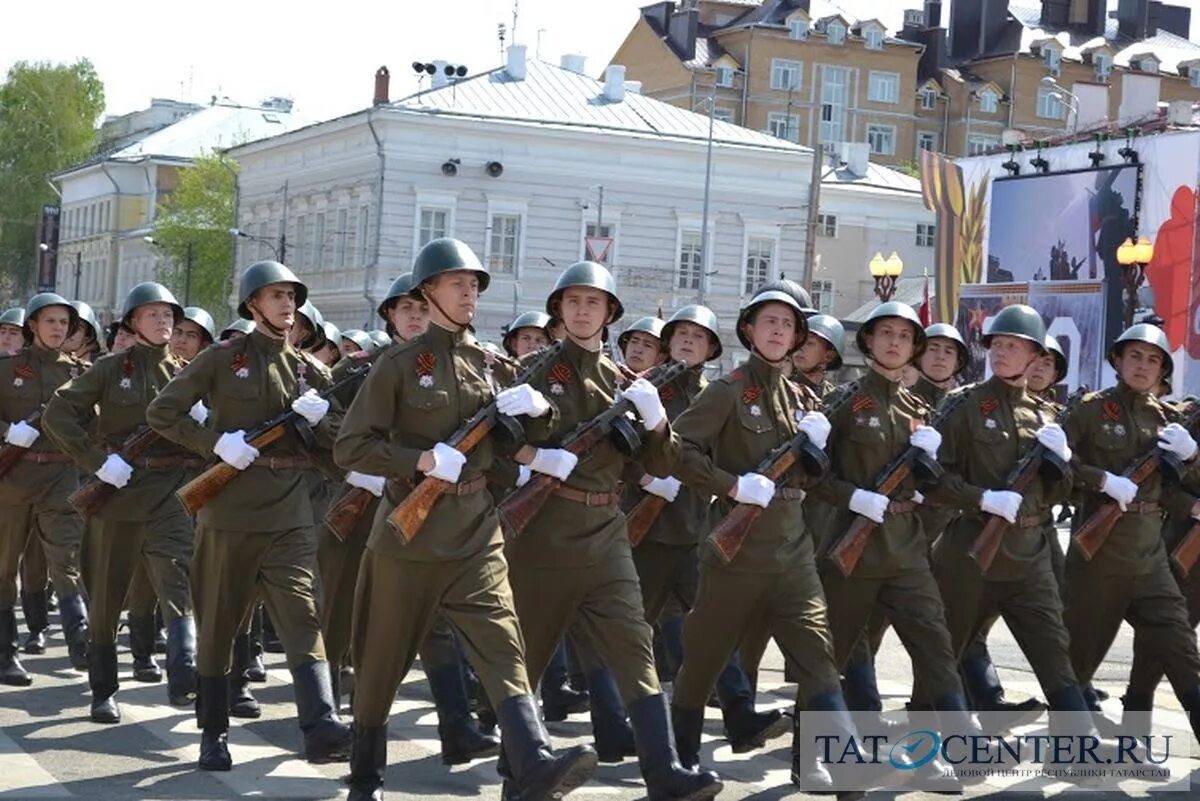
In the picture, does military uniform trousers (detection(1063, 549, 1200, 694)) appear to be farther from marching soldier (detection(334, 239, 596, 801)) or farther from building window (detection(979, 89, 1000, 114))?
building window (detection(979, 89, 1000, 114))

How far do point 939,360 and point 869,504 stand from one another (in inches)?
118

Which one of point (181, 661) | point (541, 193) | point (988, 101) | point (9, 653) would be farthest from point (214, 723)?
point (988, 101)

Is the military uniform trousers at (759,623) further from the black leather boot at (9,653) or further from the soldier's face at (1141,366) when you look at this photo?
the black leather boot at (9,653)

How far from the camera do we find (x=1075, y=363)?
125 feet

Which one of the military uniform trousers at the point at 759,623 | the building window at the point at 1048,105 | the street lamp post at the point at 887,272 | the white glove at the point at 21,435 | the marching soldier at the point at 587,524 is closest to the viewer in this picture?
the marching soldier at the point at 587,524

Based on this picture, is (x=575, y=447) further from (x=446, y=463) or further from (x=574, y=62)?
(x=574, y=62)

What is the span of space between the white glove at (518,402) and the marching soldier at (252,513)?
1.61 m

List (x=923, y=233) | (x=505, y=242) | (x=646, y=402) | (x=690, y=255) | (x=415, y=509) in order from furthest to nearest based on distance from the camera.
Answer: (x=923, y=233) < (x=690, y=255) < (x=505, y=242) < (x=646, y=402) < (x=415, y=509)

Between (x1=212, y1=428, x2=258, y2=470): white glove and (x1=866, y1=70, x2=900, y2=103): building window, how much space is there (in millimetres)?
84438

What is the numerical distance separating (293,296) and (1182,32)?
94881 mm

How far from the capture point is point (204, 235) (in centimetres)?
7281

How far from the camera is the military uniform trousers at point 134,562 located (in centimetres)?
1082

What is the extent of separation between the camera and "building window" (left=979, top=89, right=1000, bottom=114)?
301 ft

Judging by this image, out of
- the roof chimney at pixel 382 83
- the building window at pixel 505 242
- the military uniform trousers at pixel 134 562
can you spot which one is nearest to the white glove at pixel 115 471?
the military uniform trousers at pixel 134 562
